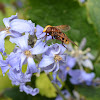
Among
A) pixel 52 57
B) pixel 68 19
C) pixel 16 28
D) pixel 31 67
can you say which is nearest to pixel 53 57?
pixel 52 57

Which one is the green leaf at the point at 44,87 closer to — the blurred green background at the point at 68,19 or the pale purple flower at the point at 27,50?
the blurred green background at the point at 68,19

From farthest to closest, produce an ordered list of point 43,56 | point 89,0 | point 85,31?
point 85,31 → point 89,0 → point 43,56

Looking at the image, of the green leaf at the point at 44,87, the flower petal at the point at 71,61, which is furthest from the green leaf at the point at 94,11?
the green leaf at the point at 44,87

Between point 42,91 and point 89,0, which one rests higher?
point 89,0

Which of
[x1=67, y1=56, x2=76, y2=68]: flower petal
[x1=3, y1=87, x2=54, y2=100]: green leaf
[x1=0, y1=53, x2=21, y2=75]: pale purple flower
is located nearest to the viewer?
[x1=0, y1=53, x2=21, y2=75]: pale purple flower

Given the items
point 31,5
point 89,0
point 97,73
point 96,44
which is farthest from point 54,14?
point 97,73

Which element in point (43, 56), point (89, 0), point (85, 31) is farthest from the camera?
point (85, 31)

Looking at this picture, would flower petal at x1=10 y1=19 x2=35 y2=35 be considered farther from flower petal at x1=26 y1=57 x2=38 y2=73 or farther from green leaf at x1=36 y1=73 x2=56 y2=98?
green leaf at x1=36 y1=73 x2=56 y2=98

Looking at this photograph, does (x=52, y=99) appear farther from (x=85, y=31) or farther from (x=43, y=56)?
(x=43, y=56)

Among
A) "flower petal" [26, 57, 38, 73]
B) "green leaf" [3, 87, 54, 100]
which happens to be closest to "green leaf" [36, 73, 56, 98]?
"green leaf" [3, 87, 54, 100]
